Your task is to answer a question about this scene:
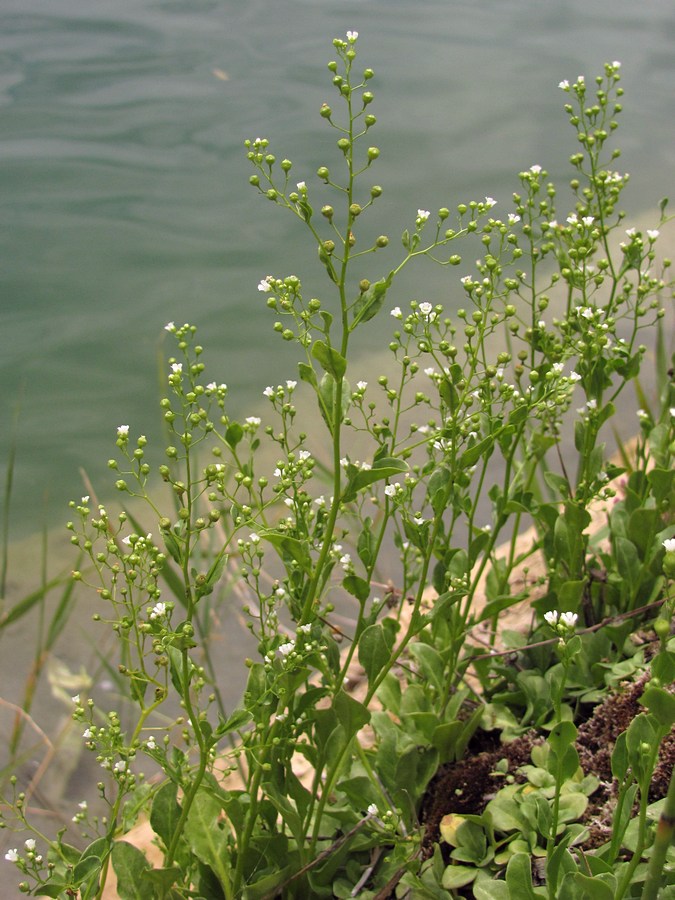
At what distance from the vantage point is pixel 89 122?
216 inches

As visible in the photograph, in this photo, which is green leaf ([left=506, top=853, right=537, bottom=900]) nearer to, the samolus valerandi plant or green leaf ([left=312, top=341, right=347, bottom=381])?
the samolus valerandi plant

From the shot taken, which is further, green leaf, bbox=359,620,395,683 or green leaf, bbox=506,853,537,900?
green leaf, bbox=359,620,395,683

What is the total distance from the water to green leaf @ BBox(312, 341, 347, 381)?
214 cm

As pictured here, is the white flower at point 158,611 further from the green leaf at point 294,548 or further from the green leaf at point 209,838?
the green leaf at point 209,838

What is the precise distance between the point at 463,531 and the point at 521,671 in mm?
1686

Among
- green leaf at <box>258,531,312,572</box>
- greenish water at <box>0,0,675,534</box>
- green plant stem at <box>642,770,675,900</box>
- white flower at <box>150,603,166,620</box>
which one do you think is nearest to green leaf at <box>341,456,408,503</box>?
green leaf at <box>258,531,312,572</box>

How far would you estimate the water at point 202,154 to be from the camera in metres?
4.36

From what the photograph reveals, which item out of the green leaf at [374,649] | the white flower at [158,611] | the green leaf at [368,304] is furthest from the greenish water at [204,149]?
the green leaf at [368,304]

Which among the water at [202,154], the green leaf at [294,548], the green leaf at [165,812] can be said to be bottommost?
the green leaf at [165,812]

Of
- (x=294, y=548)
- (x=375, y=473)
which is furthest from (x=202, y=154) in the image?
(x=375, y=473)

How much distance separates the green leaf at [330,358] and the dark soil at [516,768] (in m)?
0.95

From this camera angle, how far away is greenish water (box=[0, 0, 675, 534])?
4414 millimetres

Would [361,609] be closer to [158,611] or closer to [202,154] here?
[158,611]

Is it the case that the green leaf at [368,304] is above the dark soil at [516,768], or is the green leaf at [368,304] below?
above
